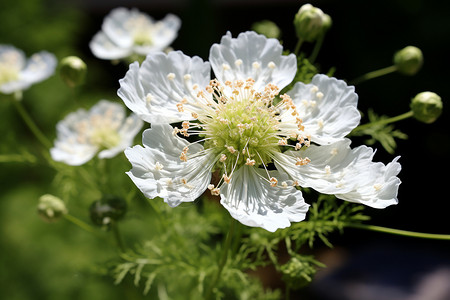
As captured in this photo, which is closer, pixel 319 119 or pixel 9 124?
pixel 319 119

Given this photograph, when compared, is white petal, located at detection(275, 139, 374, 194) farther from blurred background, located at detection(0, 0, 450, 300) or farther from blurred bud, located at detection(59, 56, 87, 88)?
blurred background, located at detection(0, 0, 450, 300)

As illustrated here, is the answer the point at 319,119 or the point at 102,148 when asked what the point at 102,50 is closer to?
the point at 102,148

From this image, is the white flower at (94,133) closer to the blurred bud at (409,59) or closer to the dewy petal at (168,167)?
the dewy petal at (168,167)

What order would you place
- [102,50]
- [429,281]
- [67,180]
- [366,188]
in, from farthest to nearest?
[429,281] → [102,50] → [67,180] → [366,188]

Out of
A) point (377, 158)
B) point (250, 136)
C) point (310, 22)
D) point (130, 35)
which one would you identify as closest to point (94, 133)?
point (130, 35)

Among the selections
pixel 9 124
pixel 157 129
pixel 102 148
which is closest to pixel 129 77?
pixel 157 129

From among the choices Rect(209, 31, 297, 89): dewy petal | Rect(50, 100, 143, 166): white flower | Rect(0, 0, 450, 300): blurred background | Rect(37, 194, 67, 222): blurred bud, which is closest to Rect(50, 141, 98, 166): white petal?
Rect(50, 100, 143, 166): white flower
